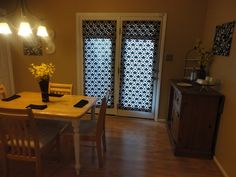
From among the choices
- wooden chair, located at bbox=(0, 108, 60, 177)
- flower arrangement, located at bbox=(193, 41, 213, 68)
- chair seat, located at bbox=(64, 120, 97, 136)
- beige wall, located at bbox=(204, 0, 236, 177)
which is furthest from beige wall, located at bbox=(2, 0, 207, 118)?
wooden chair, located at bbox=(0, 108, 60, 177)

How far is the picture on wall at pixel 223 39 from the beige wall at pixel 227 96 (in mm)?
69

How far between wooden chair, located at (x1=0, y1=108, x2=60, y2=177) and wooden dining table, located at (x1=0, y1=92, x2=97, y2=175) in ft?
0.83

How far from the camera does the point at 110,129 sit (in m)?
3.48

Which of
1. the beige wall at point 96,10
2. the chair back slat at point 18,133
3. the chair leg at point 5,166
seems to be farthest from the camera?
the beige wall at point 96,10

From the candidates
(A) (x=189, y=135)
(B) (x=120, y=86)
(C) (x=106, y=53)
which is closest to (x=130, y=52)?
(C) (x=106, y=53)

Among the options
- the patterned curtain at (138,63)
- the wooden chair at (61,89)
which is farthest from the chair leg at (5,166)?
the patterned curtain at (138,63)

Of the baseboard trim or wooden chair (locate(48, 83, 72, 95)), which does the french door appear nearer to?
wooden chair (locate(48, 83, 72, 95))

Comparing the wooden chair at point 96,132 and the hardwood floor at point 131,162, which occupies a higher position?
the wooden chair at point 96,132

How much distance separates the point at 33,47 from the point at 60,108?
250 cm

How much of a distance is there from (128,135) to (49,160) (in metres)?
1.37

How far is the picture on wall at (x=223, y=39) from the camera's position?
7.77 ft

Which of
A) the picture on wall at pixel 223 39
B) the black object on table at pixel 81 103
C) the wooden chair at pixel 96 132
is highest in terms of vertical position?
the picture on wall at pixel 223 39

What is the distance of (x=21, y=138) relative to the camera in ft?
6.13

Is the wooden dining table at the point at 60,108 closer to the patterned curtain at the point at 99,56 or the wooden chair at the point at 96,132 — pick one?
the wooden chair at the point at 96,132
